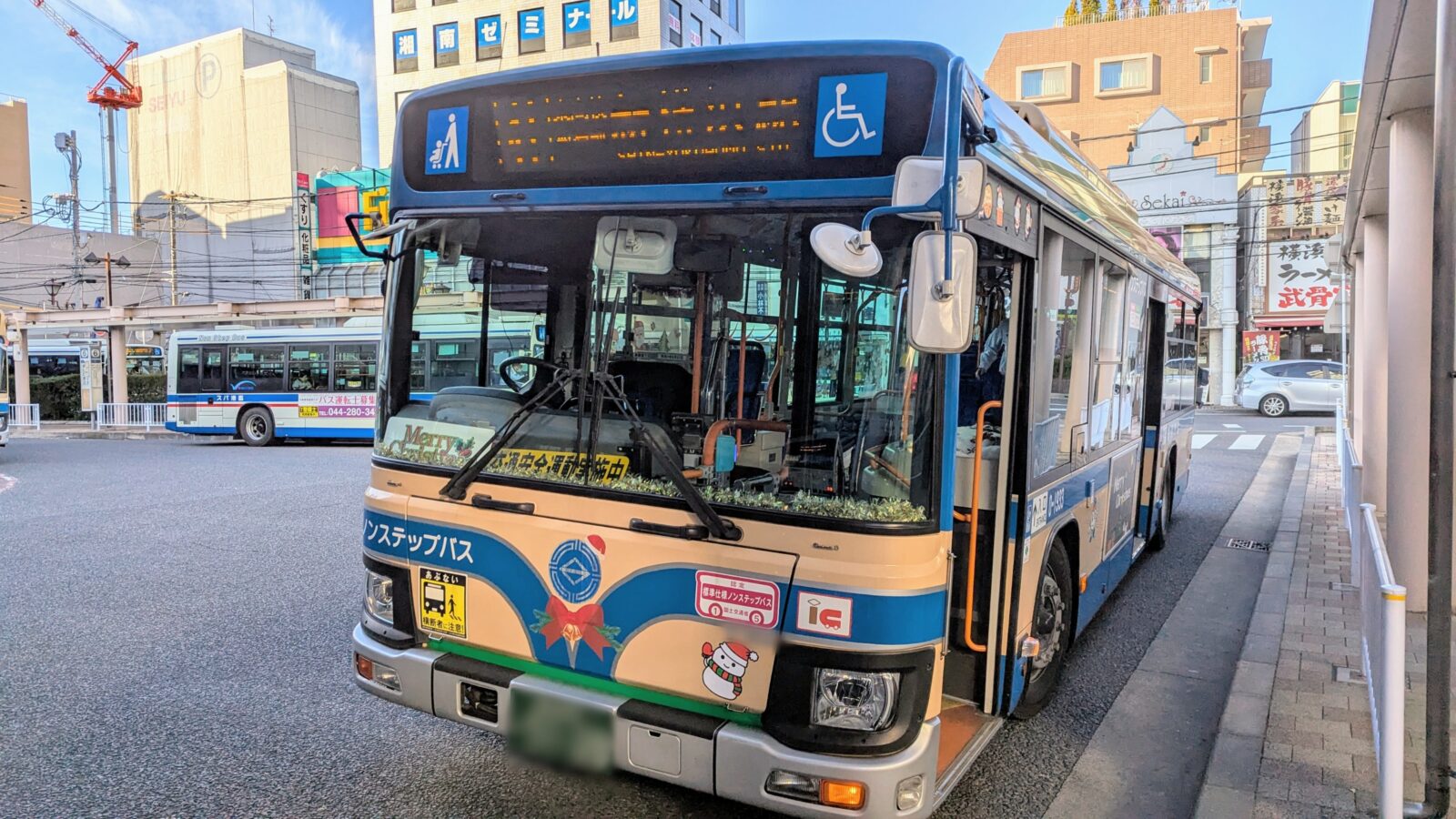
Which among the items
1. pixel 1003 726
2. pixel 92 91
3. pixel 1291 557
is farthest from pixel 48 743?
pixel 92 91

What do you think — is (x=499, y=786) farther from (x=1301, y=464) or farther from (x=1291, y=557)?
(x=1301, y=464)

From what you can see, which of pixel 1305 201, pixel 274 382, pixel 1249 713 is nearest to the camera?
pixel 1249 713

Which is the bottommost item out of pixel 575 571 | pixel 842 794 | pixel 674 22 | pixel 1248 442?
pixel 1248 442

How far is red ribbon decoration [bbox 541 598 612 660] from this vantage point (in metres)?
3.18

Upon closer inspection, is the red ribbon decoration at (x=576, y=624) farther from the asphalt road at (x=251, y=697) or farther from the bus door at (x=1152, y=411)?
the bus door at (x=1152, y=411)

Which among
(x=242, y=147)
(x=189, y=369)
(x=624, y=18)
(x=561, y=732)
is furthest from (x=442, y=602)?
(x=242, y=147)

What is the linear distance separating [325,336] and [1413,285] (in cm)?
2002

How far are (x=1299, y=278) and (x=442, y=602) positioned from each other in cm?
3423

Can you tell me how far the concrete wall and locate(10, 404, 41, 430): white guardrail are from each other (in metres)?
46.2

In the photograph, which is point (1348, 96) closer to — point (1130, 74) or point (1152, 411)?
point (1130, 74)

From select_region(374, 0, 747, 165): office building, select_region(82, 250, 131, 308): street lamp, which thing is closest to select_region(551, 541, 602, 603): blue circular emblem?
select_region(374, 0, 747, 165): office building

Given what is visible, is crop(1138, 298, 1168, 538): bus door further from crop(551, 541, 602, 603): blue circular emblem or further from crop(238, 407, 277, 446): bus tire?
crop(238, 407, 277, 446): bus tire

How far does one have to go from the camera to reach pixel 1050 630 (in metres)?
4.58

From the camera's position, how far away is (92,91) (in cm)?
5559
